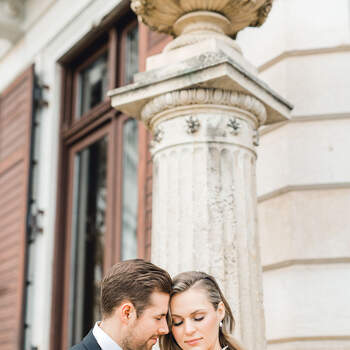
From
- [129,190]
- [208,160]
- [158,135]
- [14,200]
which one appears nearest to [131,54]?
[129,190]

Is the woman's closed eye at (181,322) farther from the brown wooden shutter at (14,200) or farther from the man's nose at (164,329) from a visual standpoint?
the brown wooden shutter at (14,200)

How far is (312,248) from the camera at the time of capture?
4324 millimetres

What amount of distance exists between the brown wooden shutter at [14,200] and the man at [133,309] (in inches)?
181

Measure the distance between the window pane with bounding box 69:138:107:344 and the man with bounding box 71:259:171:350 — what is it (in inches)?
167

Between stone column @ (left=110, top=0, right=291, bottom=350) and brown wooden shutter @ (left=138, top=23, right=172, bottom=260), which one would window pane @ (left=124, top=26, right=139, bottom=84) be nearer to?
brown wooden shutter @ (left=138, top=23, right=172, bottom=260)

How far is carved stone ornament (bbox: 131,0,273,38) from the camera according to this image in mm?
3693

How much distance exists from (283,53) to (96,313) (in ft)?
12.0

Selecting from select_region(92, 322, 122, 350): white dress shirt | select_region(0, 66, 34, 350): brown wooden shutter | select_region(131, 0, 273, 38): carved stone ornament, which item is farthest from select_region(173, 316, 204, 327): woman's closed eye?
select_region(0, 66, 34, 350): brown wooden shutter

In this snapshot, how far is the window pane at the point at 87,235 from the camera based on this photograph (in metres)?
7.10

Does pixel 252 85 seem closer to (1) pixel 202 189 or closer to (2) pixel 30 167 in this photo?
(1) pixel 202 189

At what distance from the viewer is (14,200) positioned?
7.76 meters

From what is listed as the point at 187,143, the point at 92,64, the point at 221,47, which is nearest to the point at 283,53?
the point at 221,47

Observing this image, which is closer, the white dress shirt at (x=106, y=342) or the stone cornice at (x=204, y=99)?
the white dress shirt at (x=106, y=342)

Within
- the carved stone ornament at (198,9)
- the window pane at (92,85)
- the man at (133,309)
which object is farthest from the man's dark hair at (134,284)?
the window pane at (92,85)
